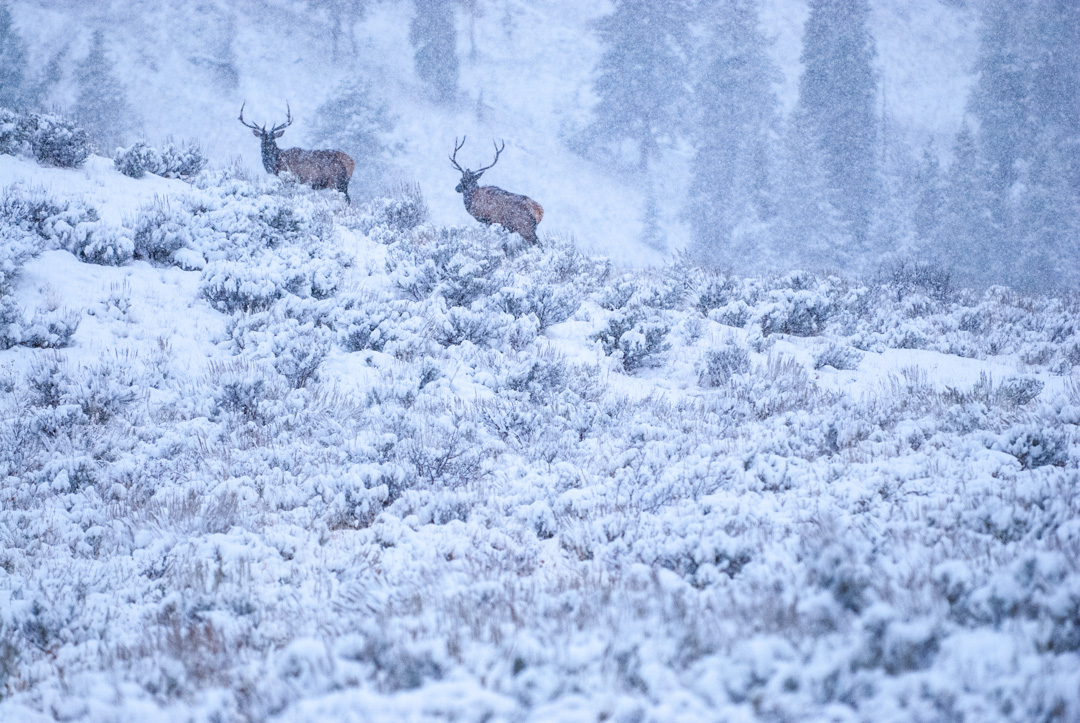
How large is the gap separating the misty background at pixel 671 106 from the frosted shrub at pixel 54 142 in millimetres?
21730

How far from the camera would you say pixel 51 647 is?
8.87 feet

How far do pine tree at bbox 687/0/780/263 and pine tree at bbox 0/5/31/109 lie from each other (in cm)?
Answer: 3395

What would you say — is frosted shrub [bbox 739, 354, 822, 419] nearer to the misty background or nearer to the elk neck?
the elk neck

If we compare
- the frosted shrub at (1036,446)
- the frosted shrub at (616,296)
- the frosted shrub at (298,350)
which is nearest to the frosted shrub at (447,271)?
the frosted shrub at (616,296)

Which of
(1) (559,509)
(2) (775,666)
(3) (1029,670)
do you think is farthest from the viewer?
(1) (559,509)

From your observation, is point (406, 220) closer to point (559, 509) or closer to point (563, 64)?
point (559, 509)

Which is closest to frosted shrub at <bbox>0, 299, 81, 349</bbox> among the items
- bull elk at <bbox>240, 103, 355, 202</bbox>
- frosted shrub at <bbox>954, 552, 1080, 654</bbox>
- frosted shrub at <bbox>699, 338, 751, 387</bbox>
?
frosted shrub at <bbox>699, 338, 751, 387</bbox>

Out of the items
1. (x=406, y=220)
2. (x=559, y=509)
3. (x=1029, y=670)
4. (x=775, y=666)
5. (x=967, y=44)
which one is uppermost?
(x=967, y=44)

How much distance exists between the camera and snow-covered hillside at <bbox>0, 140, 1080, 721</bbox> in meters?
1.74

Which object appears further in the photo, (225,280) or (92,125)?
(92,125)

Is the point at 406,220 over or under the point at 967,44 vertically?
under

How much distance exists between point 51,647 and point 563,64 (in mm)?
46747

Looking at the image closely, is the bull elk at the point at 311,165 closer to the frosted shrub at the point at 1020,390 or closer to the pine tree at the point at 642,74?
the frosted shrub at the point at 1020,390

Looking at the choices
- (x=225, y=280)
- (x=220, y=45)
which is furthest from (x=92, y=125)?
(x=225, y=280)
